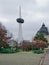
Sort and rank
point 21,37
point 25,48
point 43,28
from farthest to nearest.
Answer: point 43,28 → point 21,37 → point 25,48

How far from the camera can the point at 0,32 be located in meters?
40.7

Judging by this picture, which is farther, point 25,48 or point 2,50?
point 25,48

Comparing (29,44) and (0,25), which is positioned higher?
(0,25)

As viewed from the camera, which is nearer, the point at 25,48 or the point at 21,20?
the point at 25,48

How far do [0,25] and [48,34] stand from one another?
84.1 m

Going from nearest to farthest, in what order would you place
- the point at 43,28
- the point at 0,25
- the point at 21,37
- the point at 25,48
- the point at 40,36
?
the point at 0,25 < the point at 25,48 < the point at 40,36 < the point at 21,37 < the point at 43,28

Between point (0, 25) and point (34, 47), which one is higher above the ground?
point (0, 25)

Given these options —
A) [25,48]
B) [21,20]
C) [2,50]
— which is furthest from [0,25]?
[21,20]

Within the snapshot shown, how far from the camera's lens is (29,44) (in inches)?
A: 2368

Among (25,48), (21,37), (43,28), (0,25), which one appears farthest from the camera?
(43,28)

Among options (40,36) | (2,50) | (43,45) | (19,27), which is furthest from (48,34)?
(2,50)

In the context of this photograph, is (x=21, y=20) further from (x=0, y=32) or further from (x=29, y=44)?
(x=0, y=32)

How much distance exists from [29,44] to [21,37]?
109 ft

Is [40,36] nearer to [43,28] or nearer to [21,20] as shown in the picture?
[21,20]
